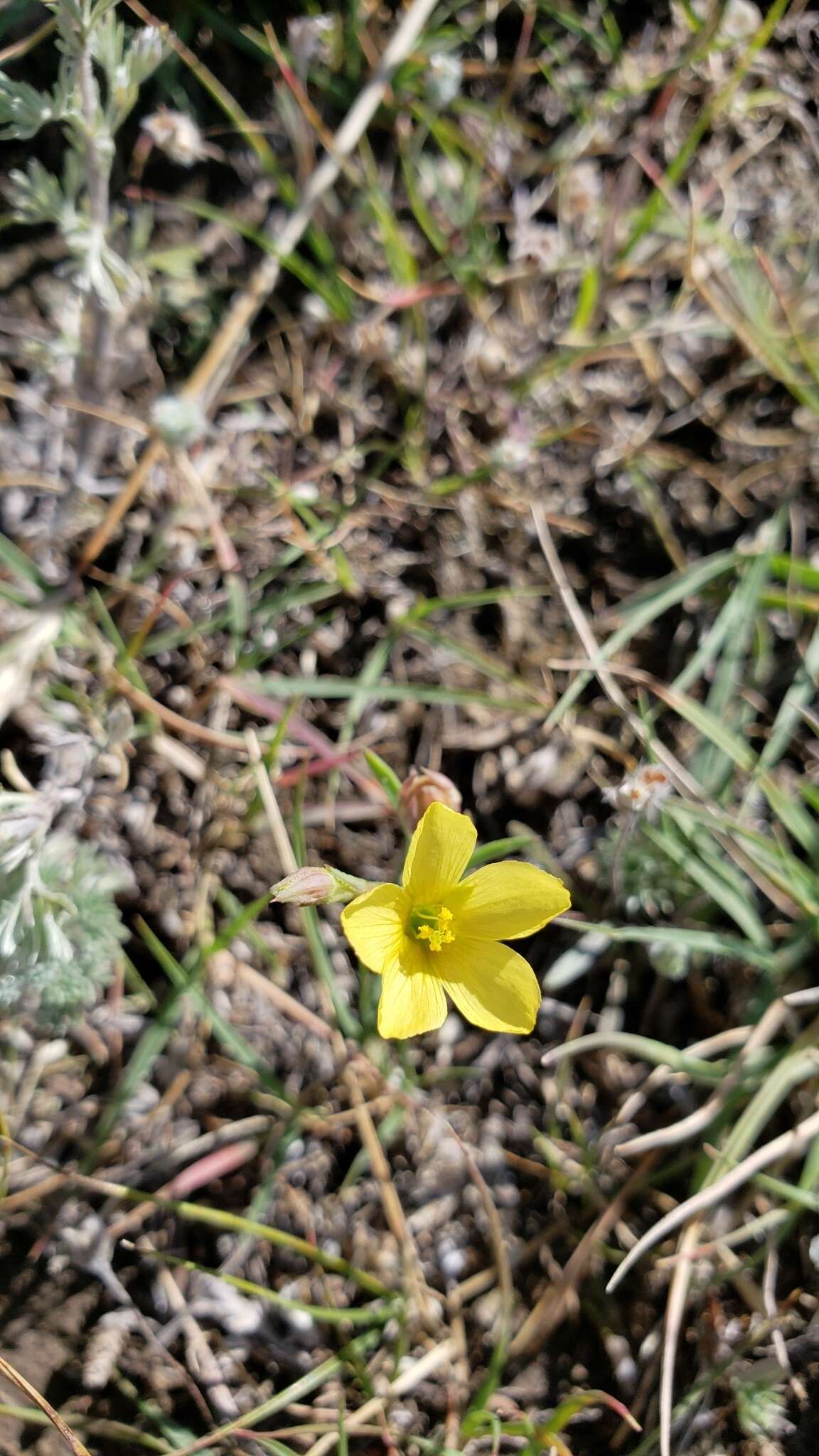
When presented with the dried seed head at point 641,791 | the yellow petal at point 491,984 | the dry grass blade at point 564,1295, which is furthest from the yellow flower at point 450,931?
the dry grass blade at point 564,1295

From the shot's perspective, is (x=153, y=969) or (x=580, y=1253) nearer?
(x=580, y=1253)

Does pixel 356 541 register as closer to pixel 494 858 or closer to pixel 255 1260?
pixel 494 858

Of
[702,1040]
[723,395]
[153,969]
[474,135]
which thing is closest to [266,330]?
[474,135]

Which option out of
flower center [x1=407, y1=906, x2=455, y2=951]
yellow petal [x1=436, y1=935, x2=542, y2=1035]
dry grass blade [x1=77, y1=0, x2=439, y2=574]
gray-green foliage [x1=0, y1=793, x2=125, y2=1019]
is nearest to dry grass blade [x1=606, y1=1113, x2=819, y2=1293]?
yellow petal [x1=436, y1=935, x2=542, y2=1035]

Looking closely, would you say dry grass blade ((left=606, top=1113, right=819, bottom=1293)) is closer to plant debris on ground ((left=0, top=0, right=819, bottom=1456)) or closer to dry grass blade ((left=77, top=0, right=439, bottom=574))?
plant debris on ground ((left=0, top=0, right=819, bottom=1456))

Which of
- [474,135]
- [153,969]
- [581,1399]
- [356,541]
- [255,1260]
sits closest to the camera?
[581,1399]

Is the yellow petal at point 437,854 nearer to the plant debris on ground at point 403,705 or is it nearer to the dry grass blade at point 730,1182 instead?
the plant debris on ground at point 403,705

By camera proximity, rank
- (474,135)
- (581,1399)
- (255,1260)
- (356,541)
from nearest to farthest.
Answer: (581,1399), (255,1260), (356,541), (474,135)
